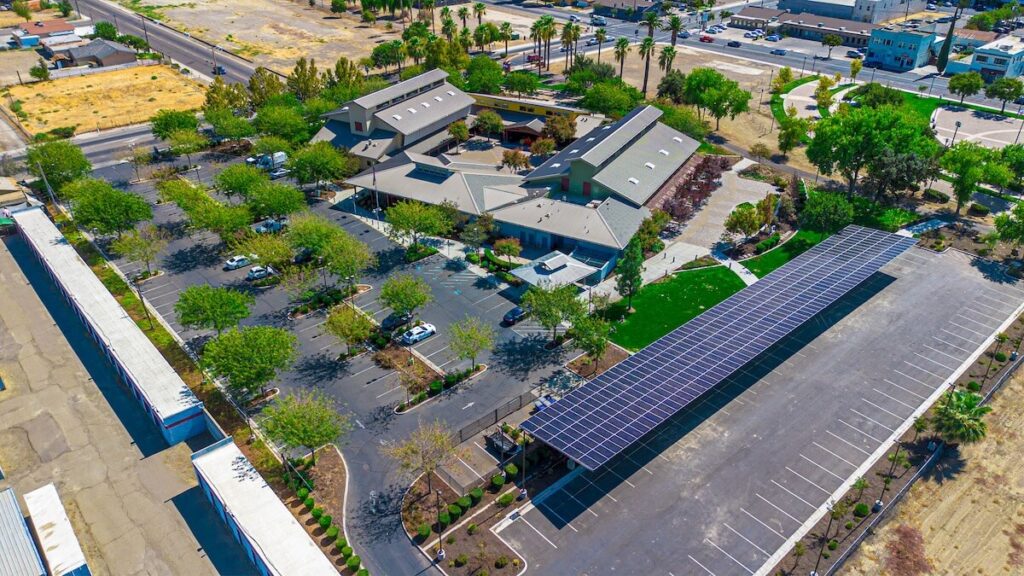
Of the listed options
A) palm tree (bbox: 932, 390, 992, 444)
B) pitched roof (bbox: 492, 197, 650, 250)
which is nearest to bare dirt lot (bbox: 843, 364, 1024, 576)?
palm tree (bbox: 932, 390, 992, 444)

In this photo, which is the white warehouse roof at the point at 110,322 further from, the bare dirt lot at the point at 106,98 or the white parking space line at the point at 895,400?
the white parking space line at the point at 895,400

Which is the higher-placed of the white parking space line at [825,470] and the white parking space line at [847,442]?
the white parking space line at [847,442]

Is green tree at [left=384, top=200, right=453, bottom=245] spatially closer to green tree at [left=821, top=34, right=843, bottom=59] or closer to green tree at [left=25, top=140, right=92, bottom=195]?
green tree at [left=25, top=140, right=92, bottom=195]

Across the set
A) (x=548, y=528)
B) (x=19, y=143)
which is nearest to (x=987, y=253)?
(x=548, y=528)

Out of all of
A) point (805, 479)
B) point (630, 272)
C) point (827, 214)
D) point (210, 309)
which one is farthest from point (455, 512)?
point (827, 214)

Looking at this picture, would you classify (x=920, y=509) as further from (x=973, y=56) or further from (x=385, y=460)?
(x=973, y=56)

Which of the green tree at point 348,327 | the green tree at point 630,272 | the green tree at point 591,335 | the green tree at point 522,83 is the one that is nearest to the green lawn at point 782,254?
the green tree at point 630,272

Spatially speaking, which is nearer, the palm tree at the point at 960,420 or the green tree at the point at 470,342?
the palm tree at the point at 960,420
